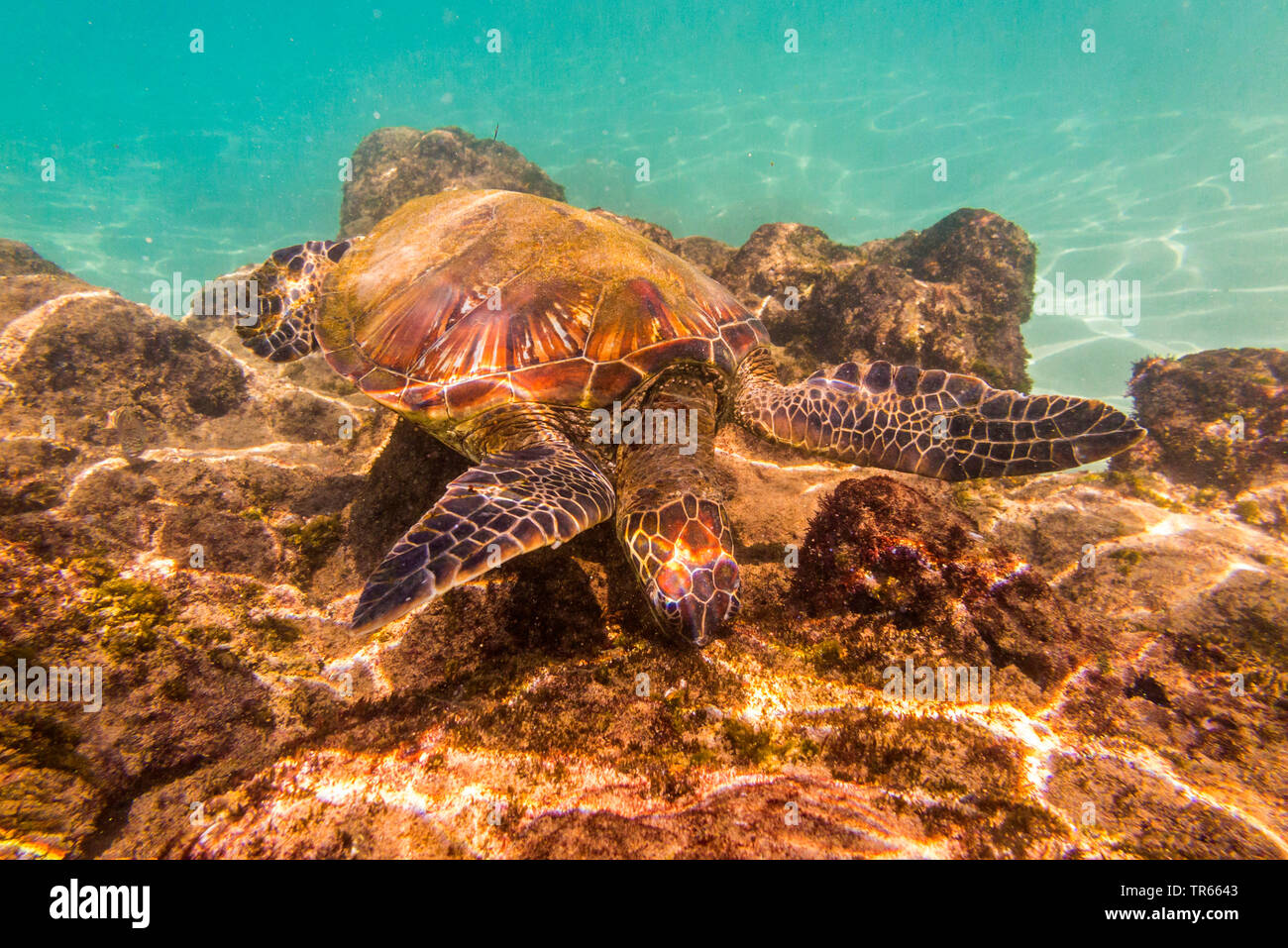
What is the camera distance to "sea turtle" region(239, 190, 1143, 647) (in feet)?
10.2

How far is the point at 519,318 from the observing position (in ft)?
13.0

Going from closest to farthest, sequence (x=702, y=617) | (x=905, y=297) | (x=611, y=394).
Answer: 1. (x=702, y=617)
2. (x=611, y=394)
3. (x=905, y=297)

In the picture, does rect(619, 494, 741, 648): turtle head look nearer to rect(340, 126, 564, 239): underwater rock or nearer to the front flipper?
the front flipper

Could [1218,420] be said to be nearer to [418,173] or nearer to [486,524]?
[486,524]

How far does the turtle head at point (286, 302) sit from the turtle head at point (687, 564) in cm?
493

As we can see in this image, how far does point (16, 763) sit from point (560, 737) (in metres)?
2.35

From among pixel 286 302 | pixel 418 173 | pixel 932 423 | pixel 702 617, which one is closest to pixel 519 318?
pixel 702 617

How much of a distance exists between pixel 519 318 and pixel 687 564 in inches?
103

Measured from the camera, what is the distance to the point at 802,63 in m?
54.4

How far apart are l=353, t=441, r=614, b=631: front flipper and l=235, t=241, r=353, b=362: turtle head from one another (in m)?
3.77

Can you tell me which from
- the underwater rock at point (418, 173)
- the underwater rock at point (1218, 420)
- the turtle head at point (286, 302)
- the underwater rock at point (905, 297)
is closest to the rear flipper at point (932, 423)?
the underwater rock at point (905, 297)

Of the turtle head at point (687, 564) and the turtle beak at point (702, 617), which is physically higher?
the turtle head at point (687, 564)

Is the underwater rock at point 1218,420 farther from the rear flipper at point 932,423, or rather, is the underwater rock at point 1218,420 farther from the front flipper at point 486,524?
the front flipper at point 486,524

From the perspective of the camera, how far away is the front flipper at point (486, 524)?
2270mm
